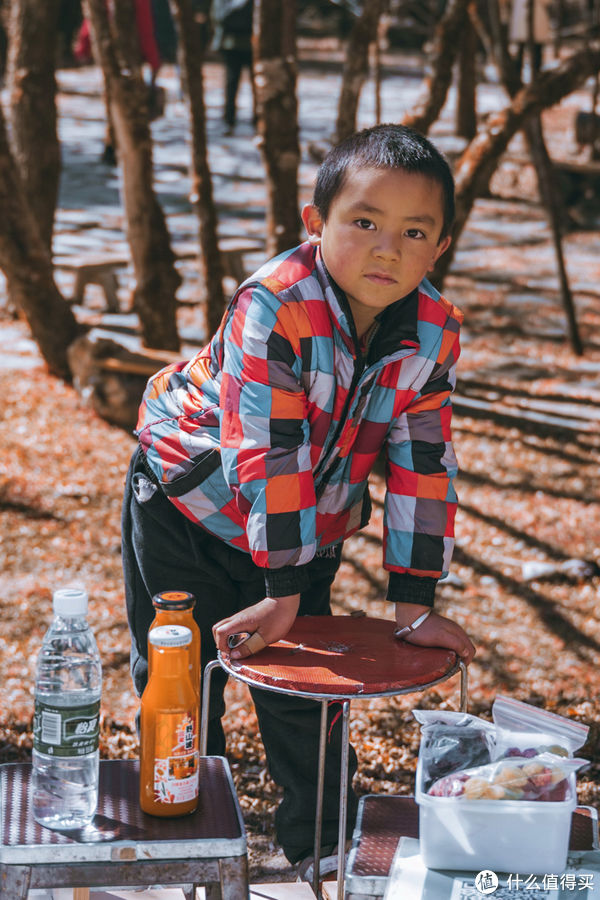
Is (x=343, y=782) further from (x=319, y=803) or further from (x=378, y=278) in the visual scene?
(x=378, y=278)

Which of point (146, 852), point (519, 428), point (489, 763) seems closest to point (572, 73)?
point (519, 428)

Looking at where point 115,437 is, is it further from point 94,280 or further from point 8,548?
point 94,280

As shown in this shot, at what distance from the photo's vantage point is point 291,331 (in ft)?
7.46

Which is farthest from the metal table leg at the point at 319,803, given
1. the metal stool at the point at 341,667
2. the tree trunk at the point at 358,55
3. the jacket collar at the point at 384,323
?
the tree trunk at the point at 358,55

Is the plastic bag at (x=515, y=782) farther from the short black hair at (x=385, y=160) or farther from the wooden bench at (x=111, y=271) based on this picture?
the wooden bench at (x=111, y=271)

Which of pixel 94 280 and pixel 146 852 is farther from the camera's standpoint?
pixel 94 280

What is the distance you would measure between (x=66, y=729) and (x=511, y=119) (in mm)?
5050

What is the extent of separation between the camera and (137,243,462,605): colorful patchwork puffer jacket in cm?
225

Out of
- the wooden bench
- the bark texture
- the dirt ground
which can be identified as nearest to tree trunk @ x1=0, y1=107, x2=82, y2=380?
the dirt ground

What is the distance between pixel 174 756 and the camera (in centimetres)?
193

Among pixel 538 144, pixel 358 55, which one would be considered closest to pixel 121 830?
pixel 358 55

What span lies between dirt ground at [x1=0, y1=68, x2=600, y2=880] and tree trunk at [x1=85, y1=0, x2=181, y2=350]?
0.72 metres

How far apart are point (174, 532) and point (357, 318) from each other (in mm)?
634

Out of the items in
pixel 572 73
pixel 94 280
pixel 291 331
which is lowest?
pixel 94 280
